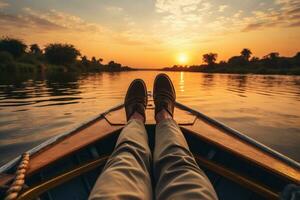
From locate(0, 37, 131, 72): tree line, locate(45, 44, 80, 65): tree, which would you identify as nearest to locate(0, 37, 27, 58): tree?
locate(0, 37, 131, 72): tree line

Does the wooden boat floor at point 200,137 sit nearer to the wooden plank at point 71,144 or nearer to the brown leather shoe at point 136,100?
the wooden plank at point 71,144

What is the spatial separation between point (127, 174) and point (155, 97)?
2344mm

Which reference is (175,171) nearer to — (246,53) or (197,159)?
(197,159)

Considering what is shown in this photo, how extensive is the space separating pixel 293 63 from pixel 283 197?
79003 mm

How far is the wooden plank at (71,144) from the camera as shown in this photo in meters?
1.82

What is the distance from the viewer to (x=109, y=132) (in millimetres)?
2504

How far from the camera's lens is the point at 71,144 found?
2240mm

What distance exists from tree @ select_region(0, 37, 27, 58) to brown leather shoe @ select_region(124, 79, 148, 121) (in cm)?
4909

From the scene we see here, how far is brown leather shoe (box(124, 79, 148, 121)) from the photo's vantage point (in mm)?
3004

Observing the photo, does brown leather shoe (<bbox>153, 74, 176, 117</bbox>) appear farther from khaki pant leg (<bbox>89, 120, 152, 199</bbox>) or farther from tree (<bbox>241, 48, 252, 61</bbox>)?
tree (<bbox>241, 48, 252, 61</bbox>)

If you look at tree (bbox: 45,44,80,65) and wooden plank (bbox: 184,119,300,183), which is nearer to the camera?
wooden plank (bbox: 184,119,300,183)

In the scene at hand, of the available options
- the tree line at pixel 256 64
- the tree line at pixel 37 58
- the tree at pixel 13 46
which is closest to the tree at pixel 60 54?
the tree line at pixel 37 58

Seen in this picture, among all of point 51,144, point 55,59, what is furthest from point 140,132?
point 55,59

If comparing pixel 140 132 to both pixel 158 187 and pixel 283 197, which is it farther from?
pixel 283 197
